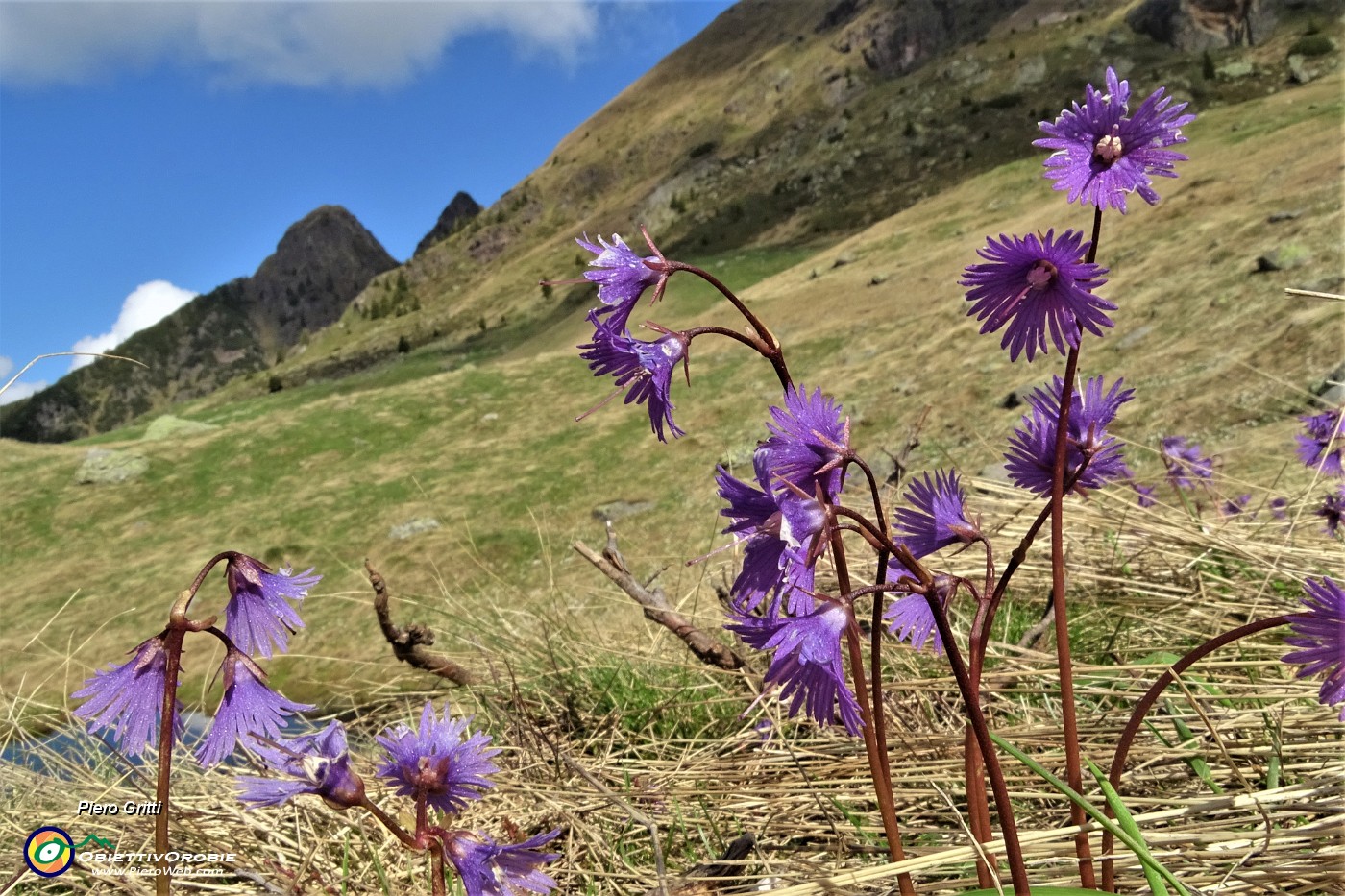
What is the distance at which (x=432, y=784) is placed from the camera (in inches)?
46.9

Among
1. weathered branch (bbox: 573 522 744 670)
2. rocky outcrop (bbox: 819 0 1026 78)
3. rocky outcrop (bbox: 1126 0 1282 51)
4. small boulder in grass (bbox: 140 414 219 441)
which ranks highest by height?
rocky outcrop (bbox: 819 0 1026 78)

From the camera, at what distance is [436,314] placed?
4016 cm

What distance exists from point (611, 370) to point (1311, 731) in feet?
4.92

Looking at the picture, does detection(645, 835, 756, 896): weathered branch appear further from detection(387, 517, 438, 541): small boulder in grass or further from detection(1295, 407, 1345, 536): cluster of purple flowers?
detection(387, 517, 438, 541): small boulder in grass

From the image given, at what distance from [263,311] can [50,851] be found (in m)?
110

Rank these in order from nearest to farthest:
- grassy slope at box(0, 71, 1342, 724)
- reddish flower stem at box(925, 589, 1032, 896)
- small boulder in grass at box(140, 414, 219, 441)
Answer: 1. reddish flower stem at box(925, 589, 1032, 896)
2. grassy slope at box(0, 71, 1342, 724)
3. small boulder in grass at box(140, 414, 219, 441)

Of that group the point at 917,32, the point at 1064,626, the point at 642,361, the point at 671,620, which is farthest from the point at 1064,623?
the point at 917,32

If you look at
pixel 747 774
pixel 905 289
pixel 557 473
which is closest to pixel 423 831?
pixel 747 774

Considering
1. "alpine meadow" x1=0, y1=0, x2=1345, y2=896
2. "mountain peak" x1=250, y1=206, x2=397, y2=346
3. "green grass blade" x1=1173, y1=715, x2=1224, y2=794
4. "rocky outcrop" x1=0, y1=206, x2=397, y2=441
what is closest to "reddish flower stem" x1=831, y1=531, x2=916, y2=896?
"alpine meadow" x1=0, y1=0, x2=1345, y2=896

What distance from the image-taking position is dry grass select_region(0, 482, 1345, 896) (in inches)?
49.4

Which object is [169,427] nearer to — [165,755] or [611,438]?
[611,438]

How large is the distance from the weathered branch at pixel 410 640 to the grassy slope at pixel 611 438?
381mm

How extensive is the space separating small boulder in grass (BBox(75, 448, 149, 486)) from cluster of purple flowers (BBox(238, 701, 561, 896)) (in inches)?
515

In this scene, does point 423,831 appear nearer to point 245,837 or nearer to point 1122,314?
point 245,837
